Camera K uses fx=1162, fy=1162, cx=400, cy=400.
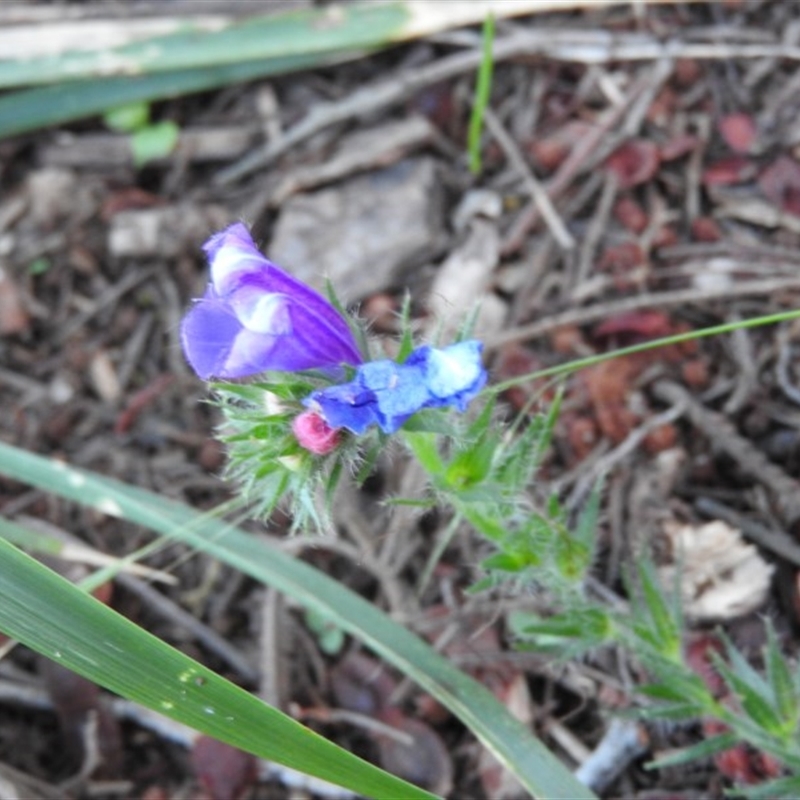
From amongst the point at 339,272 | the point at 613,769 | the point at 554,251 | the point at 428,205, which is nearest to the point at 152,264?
the point at 339,272

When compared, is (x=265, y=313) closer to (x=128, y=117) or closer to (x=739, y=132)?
(x=739, y=132)

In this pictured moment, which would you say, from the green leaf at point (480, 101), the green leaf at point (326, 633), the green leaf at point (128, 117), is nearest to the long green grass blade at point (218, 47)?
the green leaf at point (128, 117)

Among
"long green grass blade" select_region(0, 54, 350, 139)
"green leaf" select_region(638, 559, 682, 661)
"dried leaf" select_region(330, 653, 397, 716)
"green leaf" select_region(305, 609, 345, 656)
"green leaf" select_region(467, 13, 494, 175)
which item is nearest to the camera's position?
"green leaf" select_region(638, 559, 682, 661)

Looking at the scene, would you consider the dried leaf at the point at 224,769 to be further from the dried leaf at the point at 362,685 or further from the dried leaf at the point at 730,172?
the dried leaf at the point at 730,172

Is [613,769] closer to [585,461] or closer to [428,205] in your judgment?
[585,461]

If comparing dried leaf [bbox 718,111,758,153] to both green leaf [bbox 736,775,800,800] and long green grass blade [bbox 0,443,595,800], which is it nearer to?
long green grass blade [bbox 0,443,595,800]

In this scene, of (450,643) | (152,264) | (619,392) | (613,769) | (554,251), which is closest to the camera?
(613,769)

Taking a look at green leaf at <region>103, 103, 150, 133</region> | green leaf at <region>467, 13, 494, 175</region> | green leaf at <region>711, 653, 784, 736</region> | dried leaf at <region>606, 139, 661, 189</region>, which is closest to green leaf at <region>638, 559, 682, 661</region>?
green leaf at <region>711, 653, 784, 736</region>
